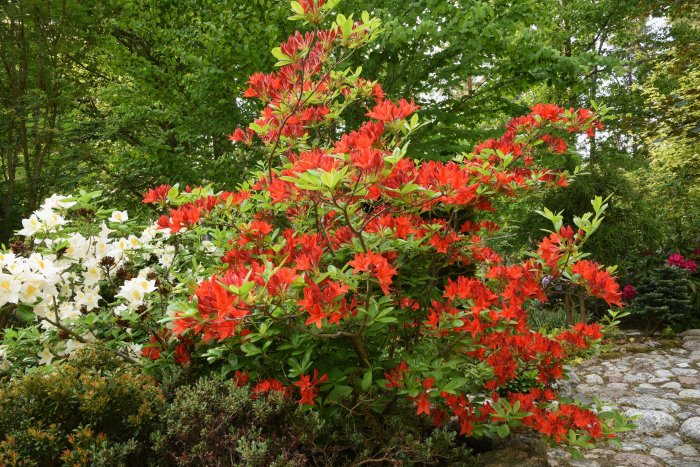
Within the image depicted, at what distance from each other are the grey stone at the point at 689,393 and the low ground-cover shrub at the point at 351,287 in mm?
2847

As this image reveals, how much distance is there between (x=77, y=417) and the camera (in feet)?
5.68

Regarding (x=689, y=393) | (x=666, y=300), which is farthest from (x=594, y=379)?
(x=666, y=300)

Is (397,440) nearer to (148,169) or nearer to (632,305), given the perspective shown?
(148,169)

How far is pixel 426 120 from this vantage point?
5258 mm

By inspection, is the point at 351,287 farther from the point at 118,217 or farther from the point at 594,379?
the point at 594,379

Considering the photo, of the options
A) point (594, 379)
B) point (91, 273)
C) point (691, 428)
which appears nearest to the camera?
point (91, 273)

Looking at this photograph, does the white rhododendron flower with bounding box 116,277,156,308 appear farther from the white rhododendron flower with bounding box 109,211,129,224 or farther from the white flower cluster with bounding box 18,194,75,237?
the white rhododendron flower with bounding box 109,211,129,224

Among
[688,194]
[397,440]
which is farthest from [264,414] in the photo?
[688,194]

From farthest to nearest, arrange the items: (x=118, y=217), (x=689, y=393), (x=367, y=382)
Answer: (x=689, y=393)
(x=118, y=217)
(x=367, y=382)

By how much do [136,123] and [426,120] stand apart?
4.27 metres

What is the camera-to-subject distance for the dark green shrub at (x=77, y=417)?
1.57 m

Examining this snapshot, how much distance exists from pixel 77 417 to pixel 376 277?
1199mm

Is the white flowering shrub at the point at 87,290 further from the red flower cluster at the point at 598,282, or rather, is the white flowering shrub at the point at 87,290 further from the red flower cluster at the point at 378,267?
the red flower cluster at the point at 598,282

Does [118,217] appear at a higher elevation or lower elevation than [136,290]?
higher
